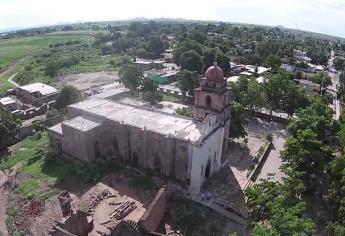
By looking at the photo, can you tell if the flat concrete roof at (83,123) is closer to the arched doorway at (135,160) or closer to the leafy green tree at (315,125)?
the arched doorway at (135,160)

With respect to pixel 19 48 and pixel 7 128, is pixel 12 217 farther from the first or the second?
pixel 19 48

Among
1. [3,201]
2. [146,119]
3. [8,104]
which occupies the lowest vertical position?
[3,201]

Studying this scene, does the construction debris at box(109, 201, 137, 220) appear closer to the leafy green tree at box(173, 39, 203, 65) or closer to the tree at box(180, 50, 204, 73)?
the tree at box(180, 50, 204, 73)

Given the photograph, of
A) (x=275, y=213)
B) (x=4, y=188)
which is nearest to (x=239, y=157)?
(x=275, y=213)

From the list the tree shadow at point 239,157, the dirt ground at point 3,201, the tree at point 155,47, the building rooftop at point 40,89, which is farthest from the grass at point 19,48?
the tree shadow at point 239,157

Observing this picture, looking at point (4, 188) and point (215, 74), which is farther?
point (4, 188)
